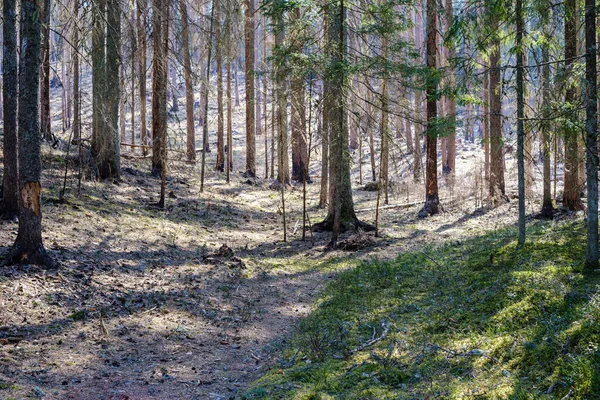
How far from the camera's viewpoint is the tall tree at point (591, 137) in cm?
731

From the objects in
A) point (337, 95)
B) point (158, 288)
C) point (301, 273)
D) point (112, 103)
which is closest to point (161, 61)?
point (112, 103)

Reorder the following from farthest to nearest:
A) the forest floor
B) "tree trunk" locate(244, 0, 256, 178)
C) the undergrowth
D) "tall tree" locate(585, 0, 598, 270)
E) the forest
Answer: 1. "tree trunk" locate(244, 0, 256, 178)
2. "tall tree" locate(585, 0, 598, 270)
3. the forest floor
4. the forest
5. the undergrowth

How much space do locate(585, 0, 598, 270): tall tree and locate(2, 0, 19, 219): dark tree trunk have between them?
877cm

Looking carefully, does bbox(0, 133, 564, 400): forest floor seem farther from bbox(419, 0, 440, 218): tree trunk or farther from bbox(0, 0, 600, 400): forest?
bbox(419, 0, 440, 218): tree trunk

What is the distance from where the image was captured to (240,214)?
18516 mm

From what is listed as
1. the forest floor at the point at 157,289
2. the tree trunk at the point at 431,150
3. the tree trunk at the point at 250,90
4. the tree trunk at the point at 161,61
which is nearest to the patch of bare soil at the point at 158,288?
the forest floor at the point at 157,289

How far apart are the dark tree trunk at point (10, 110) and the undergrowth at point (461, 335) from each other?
6.22m

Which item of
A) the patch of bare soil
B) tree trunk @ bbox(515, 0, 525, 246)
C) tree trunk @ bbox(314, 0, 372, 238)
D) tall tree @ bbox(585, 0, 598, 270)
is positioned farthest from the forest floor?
tall tree @ bbox(585, 0, 598, 270)

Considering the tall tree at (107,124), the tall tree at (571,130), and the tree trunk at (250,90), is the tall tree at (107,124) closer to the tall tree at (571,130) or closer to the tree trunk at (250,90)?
the tree trunk at (250,90)

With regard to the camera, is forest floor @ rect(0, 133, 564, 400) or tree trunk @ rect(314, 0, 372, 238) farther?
tree trunk @ rect(314, 0, 372, 238)

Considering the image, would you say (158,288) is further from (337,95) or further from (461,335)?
(337,95)

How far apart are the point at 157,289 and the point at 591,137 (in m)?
7.28

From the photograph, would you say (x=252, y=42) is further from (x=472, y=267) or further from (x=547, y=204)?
(x=472, y=267)

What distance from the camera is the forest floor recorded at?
20.1 ft
